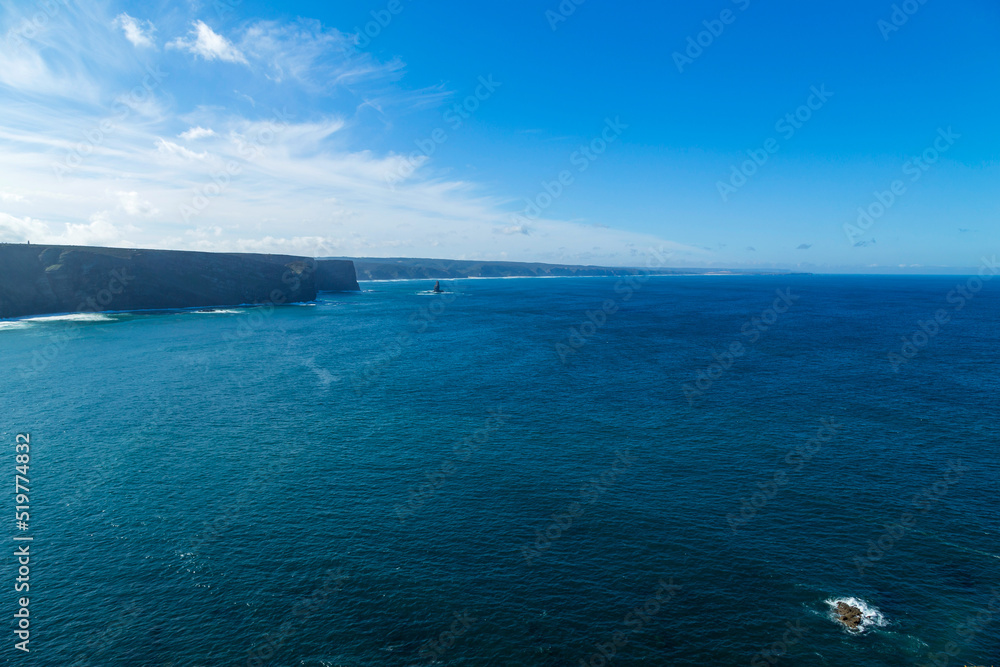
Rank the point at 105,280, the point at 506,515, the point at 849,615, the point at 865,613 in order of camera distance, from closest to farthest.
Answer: the point at 849,615 < the point at 865,613 < the point at 506,515 < the point at 105,280

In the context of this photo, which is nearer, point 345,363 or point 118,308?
point 345,363

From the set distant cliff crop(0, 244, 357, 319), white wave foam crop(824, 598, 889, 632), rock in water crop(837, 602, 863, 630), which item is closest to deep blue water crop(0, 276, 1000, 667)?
white wave foam crop(824, 598, 889, 632)

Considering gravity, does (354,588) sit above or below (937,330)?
below

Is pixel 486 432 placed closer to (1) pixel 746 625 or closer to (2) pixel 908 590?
(1) pixel 746 625

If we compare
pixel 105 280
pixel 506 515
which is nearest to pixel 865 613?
pixel 506 515

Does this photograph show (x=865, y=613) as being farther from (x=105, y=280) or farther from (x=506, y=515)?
(x=105, y=280)

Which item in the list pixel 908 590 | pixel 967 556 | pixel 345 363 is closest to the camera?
pixel 908 590

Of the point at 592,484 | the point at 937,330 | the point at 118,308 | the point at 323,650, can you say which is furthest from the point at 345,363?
the point at 937,330
